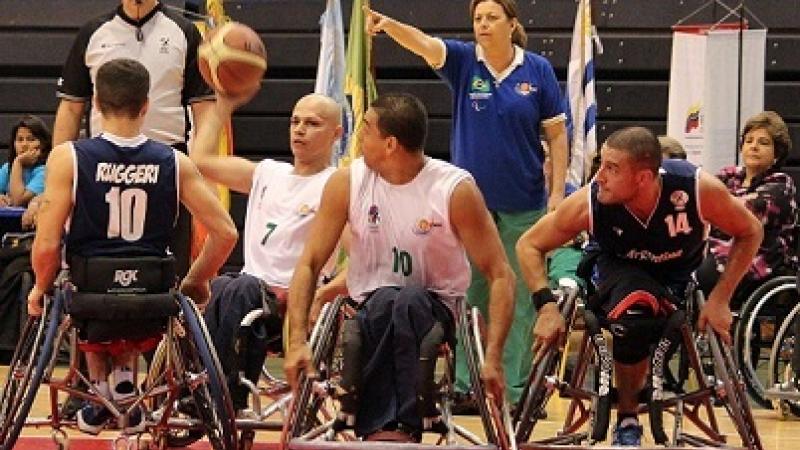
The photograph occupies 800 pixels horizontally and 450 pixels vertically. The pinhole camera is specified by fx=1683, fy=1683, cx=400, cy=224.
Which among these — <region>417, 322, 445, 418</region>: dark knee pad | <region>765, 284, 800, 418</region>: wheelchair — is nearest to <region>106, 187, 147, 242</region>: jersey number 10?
<region>417, 322, 445, 418</region>: dark knee pad

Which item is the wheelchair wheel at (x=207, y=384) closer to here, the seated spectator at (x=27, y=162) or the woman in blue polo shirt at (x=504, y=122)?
the woman in blue polo shirt at (x=504, y=122)

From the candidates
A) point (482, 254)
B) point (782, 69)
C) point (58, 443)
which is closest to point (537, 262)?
point (482, 254)

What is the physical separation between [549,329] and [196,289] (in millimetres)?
988

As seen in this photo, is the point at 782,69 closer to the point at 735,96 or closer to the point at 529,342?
the point at 735,96

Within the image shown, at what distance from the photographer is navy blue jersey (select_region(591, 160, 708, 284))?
4594mm

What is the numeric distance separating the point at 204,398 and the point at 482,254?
0.82 meters

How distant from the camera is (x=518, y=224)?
6051 millimetres

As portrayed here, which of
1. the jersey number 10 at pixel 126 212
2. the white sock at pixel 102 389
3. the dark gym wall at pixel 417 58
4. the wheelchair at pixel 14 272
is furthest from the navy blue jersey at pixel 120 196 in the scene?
the dark gym wall at pixel 417 58

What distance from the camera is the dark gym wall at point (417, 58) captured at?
9492mm

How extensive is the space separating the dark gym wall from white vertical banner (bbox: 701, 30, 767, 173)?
1.12m

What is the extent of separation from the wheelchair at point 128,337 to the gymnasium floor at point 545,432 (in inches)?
35.1

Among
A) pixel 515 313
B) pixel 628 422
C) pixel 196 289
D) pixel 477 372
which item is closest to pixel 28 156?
pixel 515 313

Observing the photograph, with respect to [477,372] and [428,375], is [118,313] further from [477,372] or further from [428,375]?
[477,372]

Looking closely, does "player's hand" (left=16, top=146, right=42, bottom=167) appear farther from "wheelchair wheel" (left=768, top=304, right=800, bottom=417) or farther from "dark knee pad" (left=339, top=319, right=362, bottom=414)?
"dark knee pad" (left=339, top=319, right=362, bottom=414)
